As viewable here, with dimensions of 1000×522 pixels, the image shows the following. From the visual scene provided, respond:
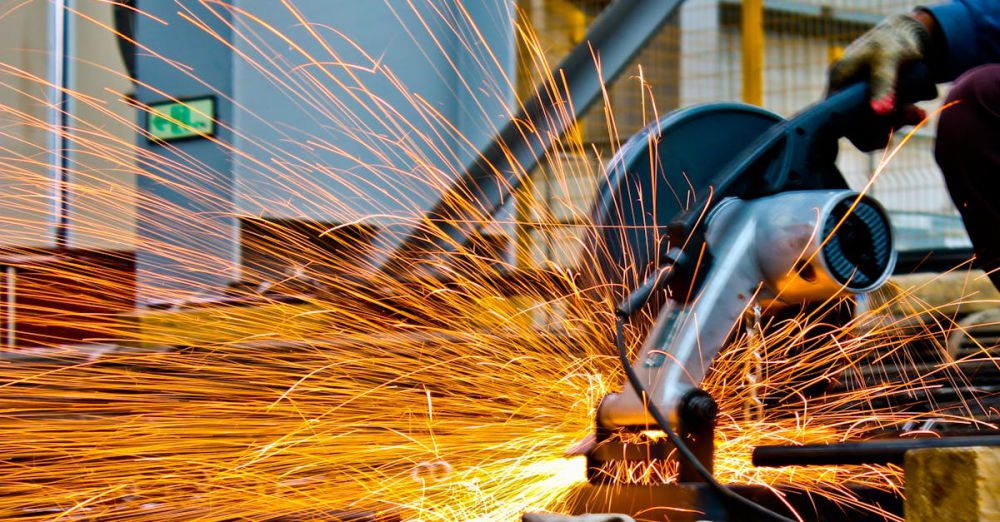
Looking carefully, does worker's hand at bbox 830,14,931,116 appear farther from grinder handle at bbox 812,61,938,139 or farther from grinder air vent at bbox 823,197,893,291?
grinder air vent at bbox 823,197,893,291

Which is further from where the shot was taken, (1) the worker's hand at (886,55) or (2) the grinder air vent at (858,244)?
(1) the worker's hand at (886,55)

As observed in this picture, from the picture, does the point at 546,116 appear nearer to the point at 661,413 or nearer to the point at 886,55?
the point at 886,55

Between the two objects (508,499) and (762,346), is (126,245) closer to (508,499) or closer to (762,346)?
(508,499)

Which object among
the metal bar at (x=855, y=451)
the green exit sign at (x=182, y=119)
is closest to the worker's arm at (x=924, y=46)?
the metal bar at (x=855, y=451)

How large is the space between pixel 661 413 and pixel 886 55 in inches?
31.9

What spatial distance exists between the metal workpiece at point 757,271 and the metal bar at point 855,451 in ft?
0.58

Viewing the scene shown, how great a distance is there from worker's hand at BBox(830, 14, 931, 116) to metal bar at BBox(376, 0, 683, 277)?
3.16 ft

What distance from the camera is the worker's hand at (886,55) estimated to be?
2.03 m

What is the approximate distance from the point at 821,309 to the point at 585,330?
19.8 inches

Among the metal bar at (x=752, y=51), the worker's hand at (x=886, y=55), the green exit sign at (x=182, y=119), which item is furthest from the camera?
the metal bar at (x=752, y=51)

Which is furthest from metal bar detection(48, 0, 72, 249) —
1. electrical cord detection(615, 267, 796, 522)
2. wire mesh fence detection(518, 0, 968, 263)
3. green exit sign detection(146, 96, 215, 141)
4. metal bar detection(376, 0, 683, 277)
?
wire mesh fence detection(518, 0, 968, 263)

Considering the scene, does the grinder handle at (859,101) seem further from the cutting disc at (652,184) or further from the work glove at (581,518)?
the work glove at (581,518)

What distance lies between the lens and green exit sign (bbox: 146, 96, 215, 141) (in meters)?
3.86

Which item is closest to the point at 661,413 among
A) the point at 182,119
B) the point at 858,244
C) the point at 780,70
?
the point at 858,244
